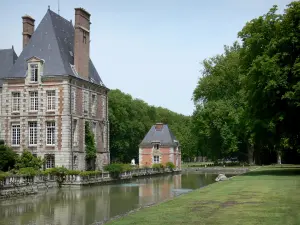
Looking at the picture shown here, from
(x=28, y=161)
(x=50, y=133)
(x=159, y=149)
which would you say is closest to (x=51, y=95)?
(x=50, y=133)

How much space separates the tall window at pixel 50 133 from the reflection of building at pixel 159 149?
22.0 metres

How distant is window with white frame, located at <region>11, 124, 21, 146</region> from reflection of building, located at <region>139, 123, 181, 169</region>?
22319mm

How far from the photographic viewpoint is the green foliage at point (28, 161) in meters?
30.0

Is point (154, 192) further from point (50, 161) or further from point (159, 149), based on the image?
point (159, 149)

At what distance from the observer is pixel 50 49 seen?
33.8 metres

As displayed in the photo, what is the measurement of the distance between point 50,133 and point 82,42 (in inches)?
304

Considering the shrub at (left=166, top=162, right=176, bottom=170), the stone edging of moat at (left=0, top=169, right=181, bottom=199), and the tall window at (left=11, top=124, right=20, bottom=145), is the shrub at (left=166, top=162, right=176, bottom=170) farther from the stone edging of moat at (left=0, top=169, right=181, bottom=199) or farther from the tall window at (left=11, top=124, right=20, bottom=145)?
the tall window at (left=11, top=124, right=20, bottom=145)

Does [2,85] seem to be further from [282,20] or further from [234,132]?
[234,132]

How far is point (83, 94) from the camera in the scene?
34594 millimetres

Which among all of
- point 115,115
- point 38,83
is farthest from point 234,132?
point 38,83

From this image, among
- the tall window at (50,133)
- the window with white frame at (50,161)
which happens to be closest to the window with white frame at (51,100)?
the tall window at (50,133)

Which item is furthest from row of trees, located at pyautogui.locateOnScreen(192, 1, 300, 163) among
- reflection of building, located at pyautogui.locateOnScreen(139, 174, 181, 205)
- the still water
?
the still water

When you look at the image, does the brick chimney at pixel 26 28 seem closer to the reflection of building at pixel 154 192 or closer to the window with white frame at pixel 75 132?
the window with white frame at pixel 75 132

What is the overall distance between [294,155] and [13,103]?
28.8 meters
